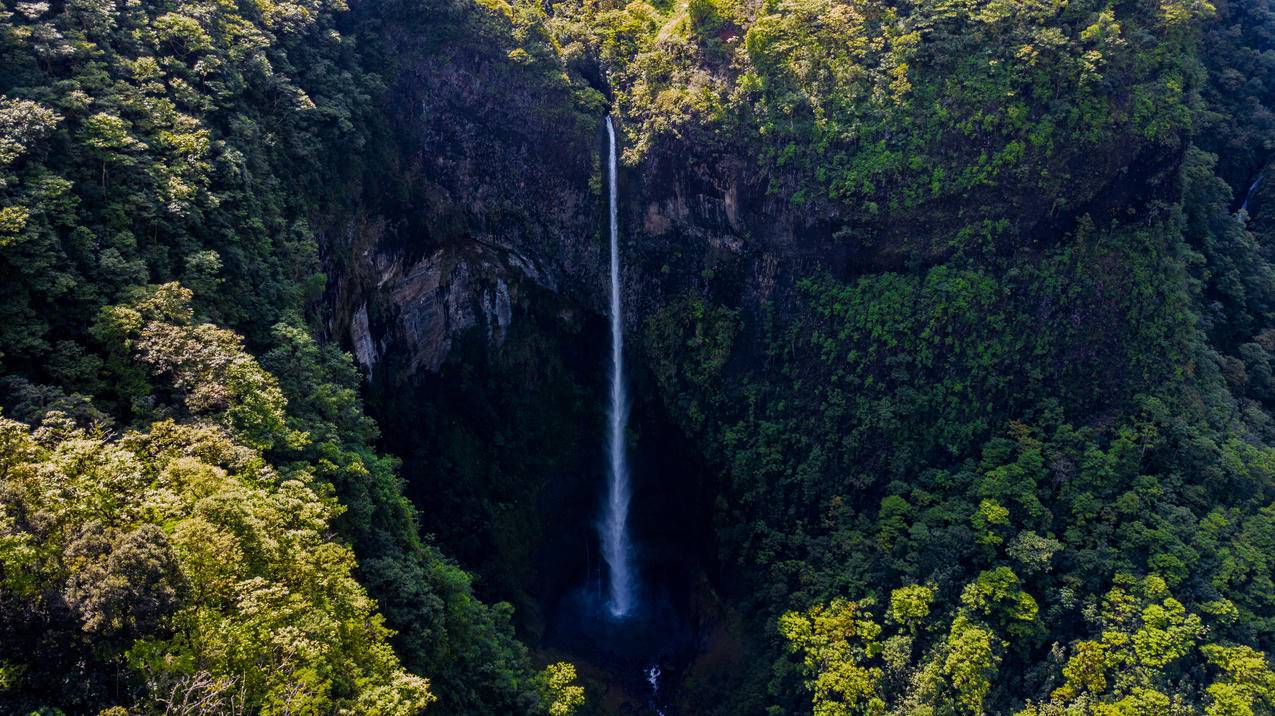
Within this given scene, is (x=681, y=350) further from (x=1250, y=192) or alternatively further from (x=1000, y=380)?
(x=1250, y=192)

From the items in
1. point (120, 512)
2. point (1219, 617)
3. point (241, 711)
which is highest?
point (120, 512)

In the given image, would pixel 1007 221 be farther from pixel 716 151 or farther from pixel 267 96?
pixel 267 96

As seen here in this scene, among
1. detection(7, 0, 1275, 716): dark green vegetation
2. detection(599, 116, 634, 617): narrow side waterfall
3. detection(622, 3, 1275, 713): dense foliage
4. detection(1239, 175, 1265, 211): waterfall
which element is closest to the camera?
detection(7, 0, 1275, 716): dark green vegetation

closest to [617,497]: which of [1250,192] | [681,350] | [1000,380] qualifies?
[681,350]

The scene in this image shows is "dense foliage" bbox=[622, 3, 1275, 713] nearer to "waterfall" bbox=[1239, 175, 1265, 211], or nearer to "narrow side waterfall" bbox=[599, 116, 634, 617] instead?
"waterfall" bbox=[1239, 175, 1265, 211]

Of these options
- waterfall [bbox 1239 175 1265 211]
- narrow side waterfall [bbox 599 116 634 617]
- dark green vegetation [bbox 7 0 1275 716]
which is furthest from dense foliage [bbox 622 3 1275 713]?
narrow side waterfall [bbox 599 116 634 617]

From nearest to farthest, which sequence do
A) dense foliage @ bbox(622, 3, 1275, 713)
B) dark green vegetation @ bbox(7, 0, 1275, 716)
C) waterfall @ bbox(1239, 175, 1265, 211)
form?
dark green vegetation @ bbox(7, 0, 1275, 716) < dense foliage @ bbox(622, 3, 1275, 713) < waterfall @ bbox(1239, 175, 1265, 211)

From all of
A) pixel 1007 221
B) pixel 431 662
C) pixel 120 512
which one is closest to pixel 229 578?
pixel 120 512

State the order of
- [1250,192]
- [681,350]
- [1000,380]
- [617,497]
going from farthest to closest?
[617,497] → [1250,192] → [681,350] → [1000,380]
